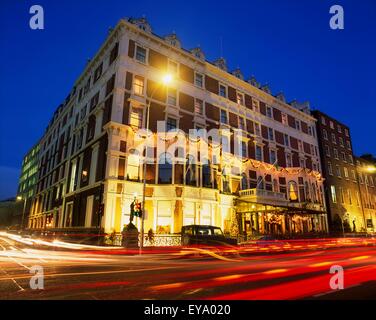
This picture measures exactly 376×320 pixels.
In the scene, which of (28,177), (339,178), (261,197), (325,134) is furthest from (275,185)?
(28,177)

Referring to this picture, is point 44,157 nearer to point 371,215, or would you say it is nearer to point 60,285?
point 60,285

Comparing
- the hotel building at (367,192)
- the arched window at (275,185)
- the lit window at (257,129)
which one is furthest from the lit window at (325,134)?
the arched window at (275,185)

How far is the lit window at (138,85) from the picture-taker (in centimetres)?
2655

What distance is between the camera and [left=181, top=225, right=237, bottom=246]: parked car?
1683cm

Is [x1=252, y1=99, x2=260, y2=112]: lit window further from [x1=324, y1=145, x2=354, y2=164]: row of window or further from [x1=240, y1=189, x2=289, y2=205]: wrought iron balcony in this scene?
[x1=324, y1=145, x2=354, y2=164]: row of window

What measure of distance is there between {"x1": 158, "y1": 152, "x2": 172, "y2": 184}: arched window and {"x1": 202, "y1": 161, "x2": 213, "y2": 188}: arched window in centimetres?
397

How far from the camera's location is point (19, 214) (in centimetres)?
6625

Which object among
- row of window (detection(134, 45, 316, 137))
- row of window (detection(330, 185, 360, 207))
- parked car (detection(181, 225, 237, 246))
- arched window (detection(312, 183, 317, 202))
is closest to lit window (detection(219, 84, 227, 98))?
row of window (detection(134, 45, 316, 137))

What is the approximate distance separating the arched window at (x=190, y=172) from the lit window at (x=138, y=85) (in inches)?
325

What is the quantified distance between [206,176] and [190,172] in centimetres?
206

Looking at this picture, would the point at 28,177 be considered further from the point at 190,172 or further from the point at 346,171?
the point at 346,171

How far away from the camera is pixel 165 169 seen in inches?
1012

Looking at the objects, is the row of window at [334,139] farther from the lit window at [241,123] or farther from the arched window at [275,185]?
the lit window at [241,123]
